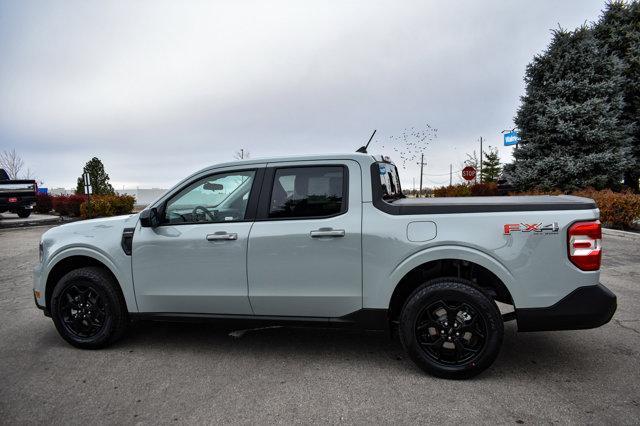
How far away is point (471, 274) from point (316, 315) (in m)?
1.39

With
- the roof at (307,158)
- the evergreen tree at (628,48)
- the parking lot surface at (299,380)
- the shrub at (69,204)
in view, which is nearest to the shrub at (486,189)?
the evergreen tree at (628,48)

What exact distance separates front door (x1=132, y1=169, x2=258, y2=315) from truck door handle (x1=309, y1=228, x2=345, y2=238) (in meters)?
0.60

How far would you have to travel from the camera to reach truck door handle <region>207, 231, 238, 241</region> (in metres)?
3.73

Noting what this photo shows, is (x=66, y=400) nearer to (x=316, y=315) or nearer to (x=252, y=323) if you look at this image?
(x=252, y=323)

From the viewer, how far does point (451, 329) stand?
3344 mm

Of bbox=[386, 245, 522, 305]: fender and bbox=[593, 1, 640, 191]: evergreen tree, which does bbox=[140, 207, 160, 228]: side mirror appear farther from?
bbox=[593, 1, 640, 191]: evergreen tree

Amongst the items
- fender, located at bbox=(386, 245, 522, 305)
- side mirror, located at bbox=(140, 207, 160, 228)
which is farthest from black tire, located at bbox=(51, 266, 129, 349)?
fender, located at bbox=(386, 245, 522, 305)

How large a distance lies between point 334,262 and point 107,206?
22.5 meters

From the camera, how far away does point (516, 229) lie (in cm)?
326

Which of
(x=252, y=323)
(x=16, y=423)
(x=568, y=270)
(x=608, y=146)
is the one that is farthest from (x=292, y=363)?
(x=608, y=146)

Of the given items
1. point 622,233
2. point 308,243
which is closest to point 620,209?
point 622,233

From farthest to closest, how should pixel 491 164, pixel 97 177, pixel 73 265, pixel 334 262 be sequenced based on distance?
pixel 491 164
pixel 97 177
pixel 73 265
pixel 334 262

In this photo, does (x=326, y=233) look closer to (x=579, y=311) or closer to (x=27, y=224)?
(x=579, y=311)

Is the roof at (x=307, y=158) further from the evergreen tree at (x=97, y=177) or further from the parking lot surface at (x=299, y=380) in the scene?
the evergreen tree at (x=97, y=177)
